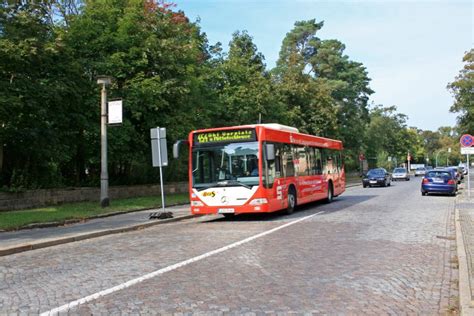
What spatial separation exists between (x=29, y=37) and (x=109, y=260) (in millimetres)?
13097

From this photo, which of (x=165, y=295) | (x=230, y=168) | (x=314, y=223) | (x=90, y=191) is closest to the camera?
(x=165, y=295)

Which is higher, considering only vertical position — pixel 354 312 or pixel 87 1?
pixel 87 1

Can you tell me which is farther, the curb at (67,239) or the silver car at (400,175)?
the silver car at (400,175)

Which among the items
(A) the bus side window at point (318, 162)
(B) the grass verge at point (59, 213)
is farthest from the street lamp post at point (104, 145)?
(A) the bus side window at point (318, 162)

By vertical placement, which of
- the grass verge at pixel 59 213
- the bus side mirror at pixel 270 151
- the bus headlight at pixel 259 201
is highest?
the bus side mirror at pixel 270 151

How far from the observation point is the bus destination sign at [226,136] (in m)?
15.9

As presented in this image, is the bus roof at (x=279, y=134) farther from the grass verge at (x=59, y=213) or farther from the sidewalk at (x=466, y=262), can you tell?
the sidewalk at (x=466, y=262)

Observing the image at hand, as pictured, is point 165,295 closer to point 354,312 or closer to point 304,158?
point 354,312

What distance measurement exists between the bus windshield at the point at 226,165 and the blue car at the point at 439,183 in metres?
16.2

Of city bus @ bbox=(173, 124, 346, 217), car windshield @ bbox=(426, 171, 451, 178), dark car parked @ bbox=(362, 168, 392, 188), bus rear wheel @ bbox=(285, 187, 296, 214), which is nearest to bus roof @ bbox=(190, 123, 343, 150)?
city bus @ bbox=(173, 124, 346, 217)

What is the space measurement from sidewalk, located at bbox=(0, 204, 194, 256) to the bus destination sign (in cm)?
303

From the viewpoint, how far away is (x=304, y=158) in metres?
19.6

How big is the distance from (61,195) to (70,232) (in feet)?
29.4

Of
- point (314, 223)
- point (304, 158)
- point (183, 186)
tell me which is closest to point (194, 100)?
point (183, 186)
